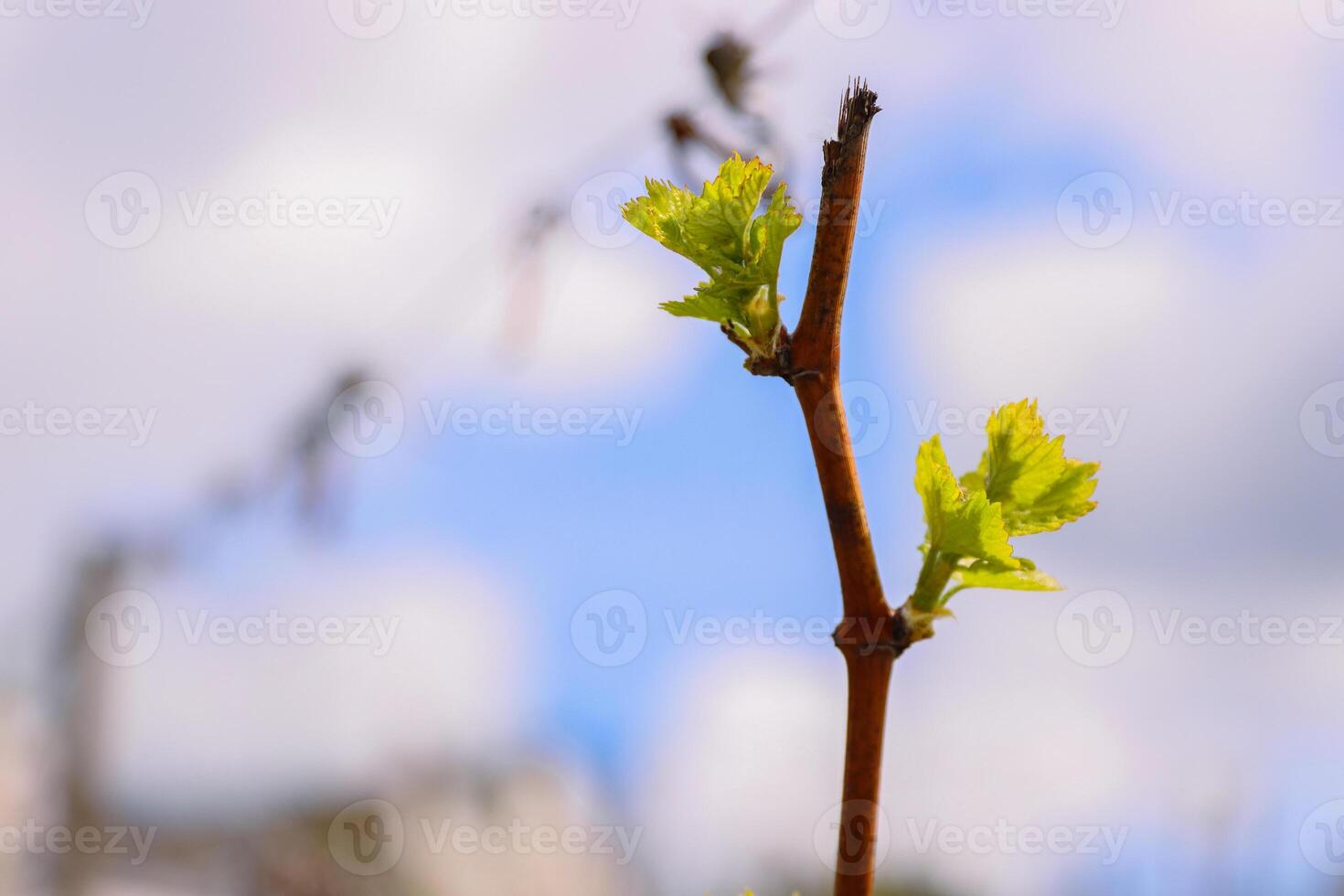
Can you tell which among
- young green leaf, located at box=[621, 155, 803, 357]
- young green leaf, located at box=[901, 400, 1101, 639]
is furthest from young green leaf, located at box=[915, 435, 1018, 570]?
young green leaf, located at box=[621, 155, 803, 357]

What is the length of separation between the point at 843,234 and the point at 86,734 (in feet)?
4.68

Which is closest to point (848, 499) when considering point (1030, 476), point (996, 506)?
point (996, 506)

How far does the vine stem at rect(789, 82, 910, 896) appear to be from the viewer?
1.85 ft

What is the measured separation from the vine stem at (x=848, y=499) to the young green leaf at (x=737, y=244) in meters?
0.06

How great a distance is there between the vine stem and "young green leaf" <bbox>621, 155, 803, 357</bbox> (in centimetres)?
6

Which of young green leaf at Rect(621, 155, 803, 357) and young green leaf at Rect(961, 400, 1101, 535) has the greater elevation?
young green leaf at Rect(621, 155, 803, 357)

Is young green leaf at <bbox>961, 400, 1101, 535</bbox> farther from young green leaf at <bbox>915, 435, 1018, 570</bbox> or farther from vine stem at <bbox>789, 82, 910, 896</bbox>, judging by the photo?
vine stem at <bbox>789, 82, 910, 896</bbox>

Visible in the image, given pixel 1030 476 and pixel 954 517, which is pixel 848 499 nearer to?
pixel 954 517

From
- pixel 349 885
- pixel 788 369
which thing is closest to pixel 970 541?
pixel 788 369

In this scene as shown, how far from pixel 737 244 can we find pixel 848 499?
21cm

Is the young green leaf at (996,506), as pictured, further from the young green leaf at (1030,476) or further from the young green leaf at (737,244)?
the young green leaf at (737,244)

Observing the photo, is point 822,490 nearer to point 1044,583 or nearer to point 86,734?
point 1044,583

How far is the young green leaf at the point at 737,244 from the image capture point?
688 mm

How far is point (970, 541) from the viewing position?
679 millimetres
